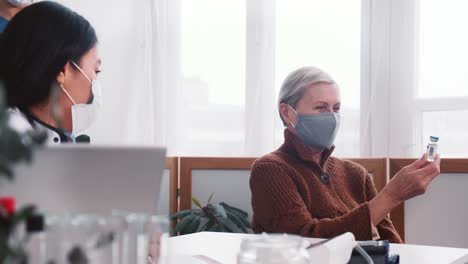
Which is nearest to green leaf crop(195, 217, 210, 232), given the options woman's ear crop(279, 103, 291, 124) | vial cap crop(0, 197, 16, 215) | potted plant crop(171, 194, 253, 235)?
potted plant crop(171, 194, 253, 235)

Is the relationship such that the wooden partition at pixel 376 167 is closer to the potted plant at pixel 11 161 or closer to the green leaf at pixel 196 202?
the green leaf at pixel 196 202

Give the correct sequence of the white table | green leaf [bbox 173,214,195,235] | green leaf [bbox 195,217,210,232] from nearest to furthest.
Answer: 1. the white table
2. green leaf [bbox 173,214,195,235]
3. green leaf [bbox 195,217,210,232]

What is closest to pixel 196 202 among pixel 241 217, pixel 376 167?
pixel 241 217

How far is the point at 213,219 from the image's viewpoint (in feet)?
9.64

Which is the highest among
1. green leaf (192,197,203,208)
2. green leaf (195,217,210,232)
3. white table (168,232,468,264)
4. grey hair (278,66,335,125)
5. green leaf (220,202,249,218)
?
grey hair (278,66,335,125)

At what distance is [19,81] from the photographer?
1516 millimetres

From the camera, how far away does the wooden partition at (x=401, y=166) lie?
8.92ft

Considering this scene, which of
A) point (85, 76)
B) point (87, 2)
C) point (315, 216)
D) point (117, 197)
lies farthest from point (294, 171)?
point (87, 2)

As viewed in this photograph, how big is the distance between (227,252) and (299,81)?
840mm

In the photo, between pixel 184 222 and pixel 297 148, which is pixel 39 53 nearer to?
pixel 297 148

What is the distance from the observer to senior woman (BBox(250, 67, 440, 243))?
1.92 m

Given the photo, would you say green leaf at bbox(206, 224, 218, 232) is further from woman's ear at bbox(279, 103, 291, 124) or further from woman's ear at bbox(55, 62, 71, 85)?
woman's ear at bbox(55, 62, 71, 85)

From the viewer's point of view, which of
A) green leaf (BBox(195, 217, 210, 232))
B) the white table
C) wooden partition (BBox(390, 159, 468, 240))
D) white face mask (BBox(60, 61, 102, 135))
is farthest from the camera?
green leaf (BBox(195, 217, 210, 232))

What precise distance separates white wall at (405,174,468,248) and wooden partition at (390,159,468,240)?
0.02 m
